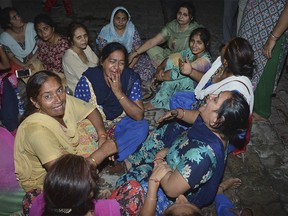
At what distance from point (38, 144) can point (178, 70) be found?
97.0 inches

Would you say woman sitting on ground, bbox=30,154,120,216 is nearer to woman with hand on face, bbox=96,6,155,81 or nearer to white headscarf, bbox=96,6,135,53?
woman with hand on face, bbox=96,6,155,81

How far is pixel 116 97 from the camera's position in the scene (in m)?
3.15

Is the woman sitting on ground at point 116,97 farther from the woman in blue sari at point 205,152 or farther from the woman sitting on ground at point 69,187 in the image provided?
the woman sitting on ground at point 69,187

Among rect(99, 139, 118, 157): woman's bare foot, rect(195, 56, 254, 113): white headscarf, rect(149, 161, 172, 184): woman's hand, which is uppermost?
rect(195, 56, 254, 113): white headscarf

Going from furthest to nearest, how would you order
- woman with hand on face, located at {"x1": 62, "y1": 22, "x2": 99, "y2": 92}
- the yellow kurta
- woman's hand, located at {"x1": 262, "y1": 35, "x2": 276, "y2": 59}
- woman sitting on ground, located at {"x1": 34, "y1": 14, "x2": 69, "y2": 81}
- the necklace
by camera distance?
woman sitting on ground, located at {"x1": 34, "y1": 14, "x2": 69, "y2": 81} < woman with hand on face, located at {"x1": 62, "y1": 22, "x2": 99, "y2": 92} < woman's hand, located at {"x1": 262, "y1": 35, "x2": 276, "y2": 59} < the necklace < the yellow kurta

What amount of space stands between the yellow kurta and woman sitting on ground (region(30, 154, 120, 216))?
521mm

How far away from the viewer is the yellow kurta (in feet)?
7.16

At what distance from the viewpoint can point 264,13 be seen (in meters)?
3.50

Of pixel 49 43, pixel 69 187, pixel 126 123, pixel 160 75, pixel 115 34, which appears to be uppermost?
pixel 49 43

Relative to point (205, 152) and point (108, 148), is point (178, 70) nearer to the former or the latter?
point (108, 148)

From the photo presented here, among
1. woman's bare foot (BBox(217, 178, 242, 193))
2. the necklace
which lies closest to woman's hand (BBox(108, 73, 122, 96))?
the necklace

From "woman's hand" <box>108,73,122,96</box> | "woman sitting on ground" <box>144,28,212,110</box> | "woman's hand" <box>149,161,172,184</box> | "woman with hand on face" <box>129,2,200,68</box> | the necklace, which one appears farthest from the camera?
"woman with hand on face" <box>129,2,200,68</box>


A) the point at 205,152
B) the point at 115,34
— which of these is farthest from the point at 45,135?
the point at 115,34

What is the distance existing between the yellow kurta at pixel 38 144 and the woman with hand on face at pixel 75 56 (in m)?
1.50
